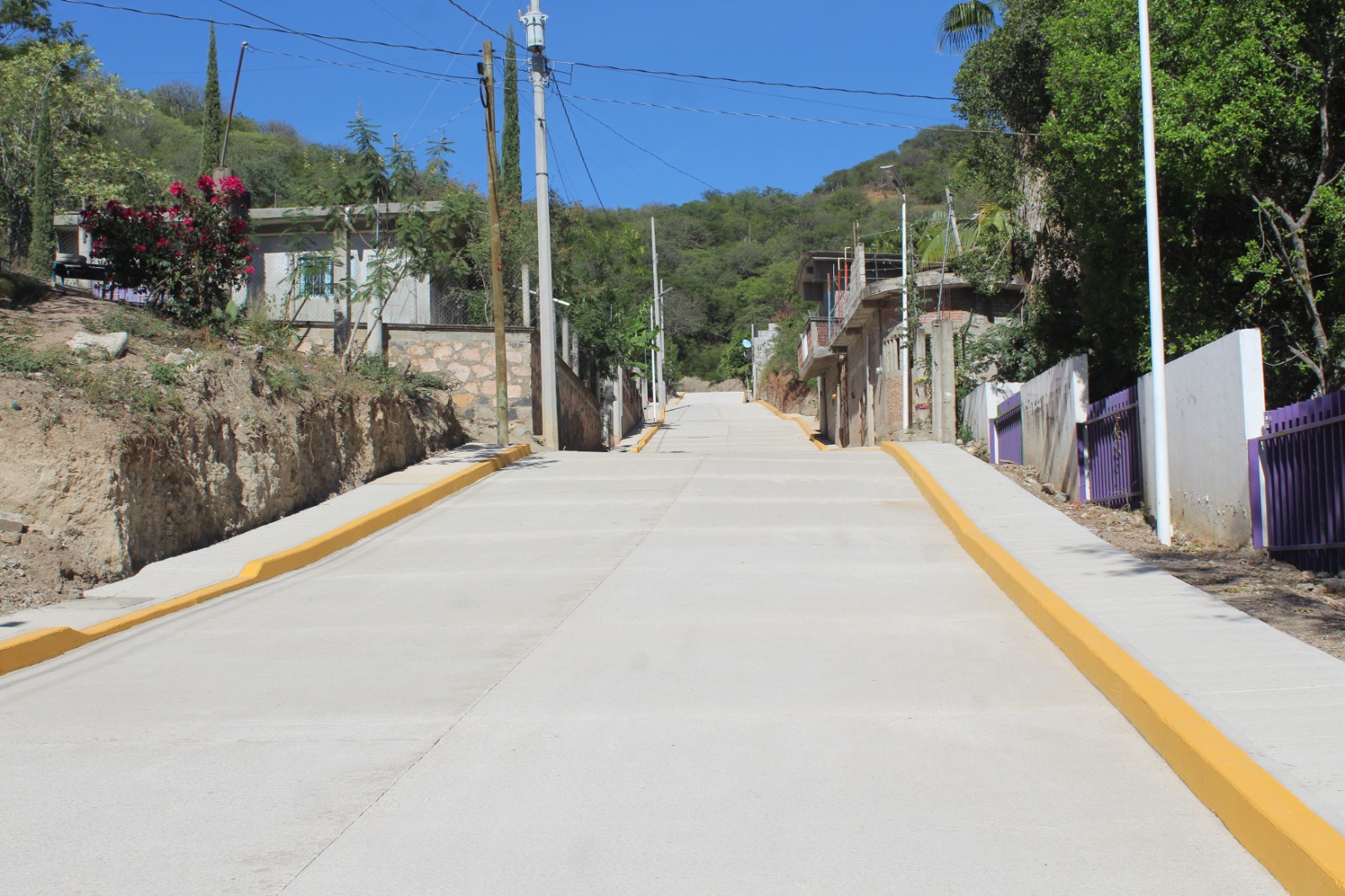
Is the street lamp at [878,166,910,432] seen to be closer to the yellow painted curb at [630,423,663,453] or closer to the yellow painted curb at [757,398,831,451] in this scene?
the yellow painted curb at [757,398,831,451]

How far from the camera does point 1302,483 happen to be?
10.2 meters

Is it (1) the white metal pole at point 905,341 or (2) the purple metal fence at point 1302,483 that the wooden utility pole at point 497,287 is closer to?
(1) the white metal pole at point 905,341

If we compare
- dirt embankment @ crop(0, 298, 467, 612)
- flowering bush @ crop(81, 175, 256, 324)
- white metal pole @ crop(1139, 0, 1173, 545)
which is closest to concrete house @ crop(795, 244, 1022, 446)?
white metal pole @ crop(1139, 0, 1173, 545)

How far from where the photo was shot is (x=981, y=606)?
9023 millimetres

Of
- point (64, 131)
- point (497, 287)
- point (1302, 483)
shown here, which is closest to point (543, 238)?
point (497, 287)

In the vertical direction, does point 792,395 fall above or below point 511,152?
below

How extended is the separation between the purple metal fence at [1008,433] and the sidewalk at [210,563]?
990cm

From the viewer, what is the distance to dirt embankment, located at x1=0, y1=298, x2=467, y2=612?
9398 mm

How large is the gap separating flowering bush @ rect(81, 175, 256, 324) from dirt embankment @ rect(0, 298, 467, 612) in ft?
2.00

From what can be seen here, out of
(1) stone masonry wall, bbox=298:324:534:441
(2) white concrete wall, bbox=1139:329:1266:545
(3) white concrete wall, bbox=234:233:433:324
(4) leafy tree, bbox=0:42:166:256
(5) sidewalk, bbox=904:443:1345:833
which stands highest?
(4) leafy tree, bbox=0:42:166:256

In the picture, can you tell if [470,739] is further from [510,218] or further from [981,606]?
[510,218]

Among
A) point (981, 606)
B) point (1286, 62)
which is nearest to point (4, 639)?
point (981, 606)

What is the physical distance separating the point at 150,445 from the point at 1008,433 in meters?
15.3

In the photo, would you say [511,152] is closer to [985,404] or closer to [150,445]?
[985,404]
